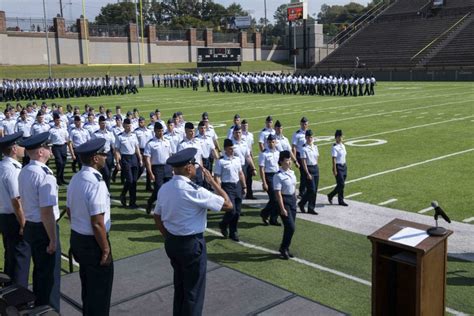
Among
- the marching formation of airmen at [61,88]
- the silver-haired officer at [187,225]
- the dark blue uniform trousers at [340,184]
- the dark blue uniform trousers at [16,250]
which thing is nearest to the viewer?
the silver-haired officer at [187,225]

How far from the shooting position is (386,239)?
3.66 metres

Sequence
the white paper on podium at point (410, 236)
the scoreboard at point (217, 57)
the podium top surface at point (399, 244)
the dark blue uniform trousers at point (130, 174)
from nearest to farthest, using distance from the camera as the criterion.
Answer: the podium top surface at point (399, 244) → the white paper on podium at point (410, 236) → the dark blue uniform trousers at point (130, 174) → the scoreboard at point (217, 57)

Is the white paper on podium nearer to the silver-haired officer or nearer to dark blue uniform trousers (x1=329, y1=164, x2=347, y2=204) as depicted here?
the silver-haired officer

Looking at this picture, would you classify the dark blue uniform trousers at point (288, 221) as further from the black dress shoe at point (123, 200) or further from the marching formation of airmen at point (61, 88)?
the marching formation of airmen at point (61, 88)

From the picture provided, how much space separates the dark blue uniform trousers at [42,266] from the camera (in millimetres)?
4961

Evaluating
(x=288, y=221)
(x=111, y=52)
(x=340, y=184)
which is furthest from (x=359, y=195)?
(x=111, y=52)

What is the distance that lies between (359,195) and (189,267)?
6.34 meters

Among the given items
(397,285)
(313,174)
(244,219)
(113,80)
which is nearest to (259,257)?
(244,219)

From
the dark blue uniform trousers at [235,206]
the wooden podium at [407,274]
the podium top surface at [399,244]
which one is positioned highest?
Answer: the podium top surface at [399,244]

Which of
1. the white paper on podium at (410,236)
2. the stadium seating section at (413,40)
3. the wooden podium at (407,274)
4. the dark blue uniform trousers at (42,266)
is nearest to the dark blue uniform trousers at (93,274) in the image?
the dark blue uniform trousers at (42,266)

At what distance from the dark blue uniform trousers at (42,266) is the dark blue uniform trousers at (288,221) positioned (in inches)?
123

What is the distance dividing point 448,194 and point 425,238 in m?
6.83

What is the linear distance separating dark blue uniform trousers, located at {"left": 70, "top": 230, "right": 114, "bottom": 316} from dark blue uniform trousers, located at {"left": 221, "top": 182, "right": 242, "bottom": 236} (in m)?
3.43

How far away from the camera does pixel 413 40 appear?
54531mm
